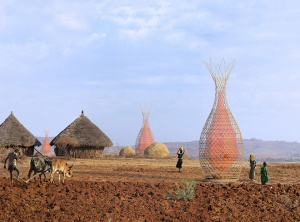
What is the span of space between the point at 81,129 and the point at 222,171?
67.8ft

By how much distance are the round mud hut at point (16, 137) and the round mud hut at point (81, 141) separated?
1659mm

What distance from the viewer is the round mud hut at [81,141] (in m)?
33.3

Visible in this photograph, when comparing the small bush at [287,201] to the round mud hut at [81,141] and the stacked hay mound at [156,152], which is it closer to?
the round mud hut at [81,141]

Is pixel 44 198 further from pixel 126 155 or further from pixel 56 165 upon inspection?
pixel 126 155

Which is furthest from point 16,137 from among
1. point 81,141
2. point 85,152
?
point 85,152

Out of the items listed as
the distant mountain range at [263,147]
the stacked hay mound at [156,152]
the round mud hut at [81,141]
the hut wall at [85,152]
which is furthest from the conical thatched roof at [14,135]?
the distant mountain range at [263,147]

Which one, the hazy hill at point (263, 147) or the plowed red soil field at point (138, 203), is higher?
the hazy hill at point (263, 147)

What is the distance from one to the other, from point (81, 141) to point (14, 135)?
14.9 feet

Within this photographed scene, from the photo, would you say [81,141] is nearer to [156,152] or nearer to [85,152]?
[85,152]

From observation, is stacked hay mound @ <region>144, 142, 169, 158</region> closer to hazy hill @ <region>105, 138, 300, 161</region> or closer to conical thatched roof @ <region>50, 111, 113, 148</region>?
conical thatched roof @ <region>50, 111, 113, 148</region>

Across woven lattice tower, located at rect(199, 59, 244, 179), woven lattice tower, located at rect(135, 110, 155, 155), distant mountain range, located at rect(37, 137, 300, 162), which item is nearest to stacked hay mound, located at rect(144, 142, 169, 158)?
woven lattice tower, located at rect(135, 110, 155, 155)

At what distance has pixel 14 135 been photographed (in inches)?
1280

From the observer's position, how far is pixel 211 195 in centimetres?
1120

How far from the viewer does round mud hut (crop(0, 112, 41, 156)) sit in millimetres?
32031
